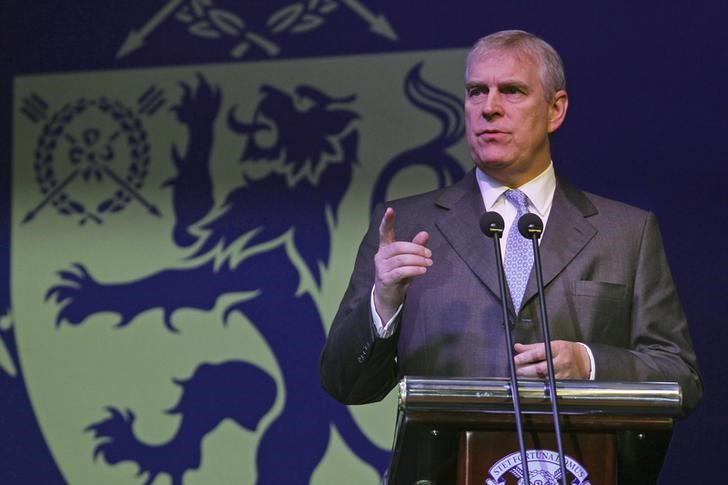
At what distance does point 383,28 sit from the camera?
3.78 meters

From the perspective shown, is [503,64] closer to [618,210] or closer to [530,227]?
[618,210]

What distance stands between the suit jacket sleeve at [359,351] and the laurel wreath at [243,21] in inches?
56.2

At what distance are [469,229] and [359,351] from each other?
1.24 ft

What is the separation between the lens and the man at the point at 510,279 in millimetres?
2355

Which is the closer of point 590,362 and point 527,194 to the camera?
point 590,362

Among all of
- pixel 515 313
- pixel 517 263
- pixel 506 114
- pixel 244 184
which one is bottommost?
pixel 515 313

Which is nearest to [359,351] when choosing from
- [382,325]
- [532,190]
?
[382,325]

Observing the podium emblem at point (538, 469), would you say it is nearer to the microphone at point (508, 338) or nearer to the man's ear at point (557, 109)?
the microphone at point (508, 338)

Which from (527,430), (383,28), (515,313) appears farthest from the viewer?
(383,28)

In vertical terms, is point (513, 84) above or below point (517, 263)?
above

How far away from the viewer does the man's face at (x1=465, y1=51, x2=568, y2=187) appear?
253 cm

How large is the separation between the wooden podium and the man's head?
29.0 inches

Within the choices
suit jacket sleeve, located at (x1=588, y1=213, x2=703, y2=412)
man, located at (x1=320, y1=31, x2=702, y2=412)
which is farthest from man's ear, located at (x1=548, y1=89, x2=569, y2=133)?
suit jacket sleeve, located at (x1=588, y1=213, x2=703, y2=412)

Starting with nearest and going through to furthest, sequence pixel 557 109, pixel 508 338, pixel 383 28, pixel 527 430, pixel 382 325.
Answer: pixel 508 338 < pixel 527 430 < pixel 382 325 < pixel 557 109 < pixel 383 28
